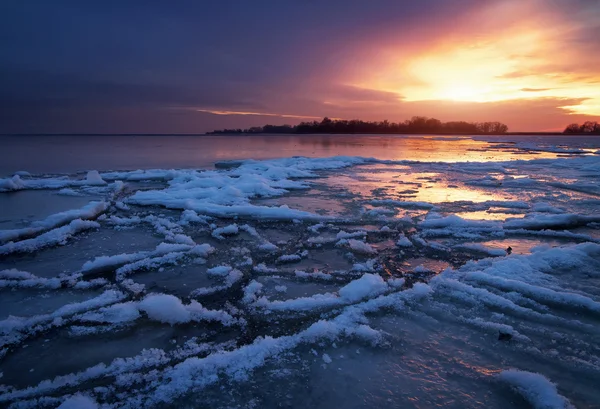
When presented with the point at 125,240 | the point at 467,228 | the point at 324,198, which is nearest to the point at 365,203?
the point at 324,198

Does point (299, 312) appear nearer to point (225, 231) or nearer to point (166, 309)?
point (166, 309)

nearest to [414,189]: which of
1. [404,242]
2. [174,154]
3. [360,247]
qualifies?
[404,242]

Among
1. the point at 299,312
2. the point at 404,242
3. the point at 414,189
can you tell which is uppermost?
the point at 414,189

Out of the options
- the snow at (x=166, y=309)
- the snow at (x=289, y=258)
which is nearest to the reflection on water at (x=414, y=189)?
the snow at (x=289, y=258)

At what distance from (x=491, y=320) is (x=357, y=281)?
115 centimetres

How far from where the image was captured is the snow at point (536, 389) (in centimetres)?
186

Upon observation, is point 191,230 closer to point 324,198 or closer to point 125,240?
point 125,240

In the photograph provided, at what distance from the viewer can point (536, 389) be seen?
195 centimetres

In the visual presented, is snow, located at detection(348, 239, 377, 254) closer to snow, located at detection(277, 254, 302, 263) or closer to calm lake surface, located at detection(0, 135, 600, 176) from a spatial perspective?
snow, located at detection(277, 254, 302, 263)

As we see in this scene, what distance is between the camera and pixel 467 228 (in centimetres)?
528

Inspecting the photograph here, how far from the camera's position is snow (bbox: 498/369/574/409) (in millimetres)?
1858

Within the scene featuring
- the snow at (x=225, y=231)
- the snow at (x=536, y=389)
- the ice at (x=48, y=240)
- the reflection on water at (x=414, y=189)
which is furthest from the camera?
the reflection on water at (x=414, y=189)

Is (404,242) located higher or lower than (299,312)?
higher

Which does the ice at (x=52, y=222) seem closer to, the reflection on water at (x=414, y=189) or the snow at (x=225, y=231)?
the snow at (x=225, y=231)
